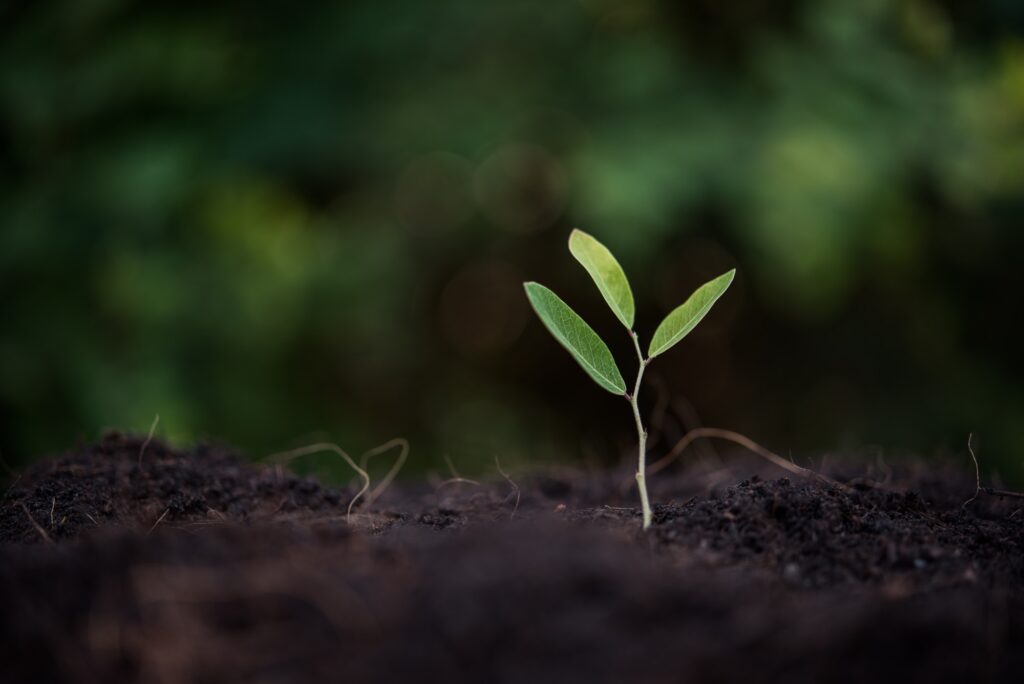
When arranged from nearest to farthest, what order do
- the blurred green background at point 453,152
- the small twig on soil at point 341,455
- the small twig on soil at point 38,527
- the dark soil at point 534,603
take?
the dark soil at point 534,603, the small twig on soil at point 38,527, the small twig on soil at point 341,455, the blurred green background at point 453,152

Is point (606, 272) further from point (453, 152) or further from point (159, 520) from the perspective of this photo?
point (453, 152)

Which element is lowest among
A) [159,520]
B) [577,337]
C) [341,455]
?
[341,455]

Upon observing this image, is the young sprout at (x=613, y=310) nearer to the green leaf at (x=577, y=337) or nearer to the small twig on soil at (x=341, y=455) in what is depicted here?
the green leaf at (x=577, y=337)

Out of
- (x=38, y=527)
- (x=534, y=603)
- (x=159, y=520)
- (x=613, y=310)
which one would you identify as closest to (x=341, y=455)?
(x=159, y=520)

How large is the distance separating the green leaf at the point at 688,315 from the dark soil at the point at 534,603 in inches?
8.4

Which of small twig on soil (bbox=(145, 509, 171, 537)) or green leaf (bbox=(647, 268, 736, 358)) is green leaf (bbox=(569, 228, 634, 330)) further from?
small twig on soil (bbox=(145, 509, 171, 537))

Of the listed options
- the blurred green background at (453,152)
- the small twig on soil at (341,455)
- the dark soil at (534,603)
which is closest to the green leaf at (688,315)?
the dark soil at (534,603)

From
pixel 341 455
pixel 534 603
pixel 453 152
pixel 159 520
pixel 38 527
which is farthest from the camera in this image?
pixel 453 152

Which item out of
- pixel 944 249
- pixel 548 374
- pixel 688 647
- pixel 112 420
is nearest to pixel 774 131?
pixel 944 249

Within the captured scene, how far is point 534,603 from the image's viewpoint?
0.76 meters

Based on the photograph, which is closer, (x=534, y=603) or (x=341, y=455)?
(x=534, y=603)

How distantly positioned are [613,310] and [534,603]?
448 mm

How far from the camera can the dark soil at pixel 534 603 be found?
0.73m

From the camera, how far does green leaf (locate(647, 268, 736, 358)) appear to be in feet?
3.59
